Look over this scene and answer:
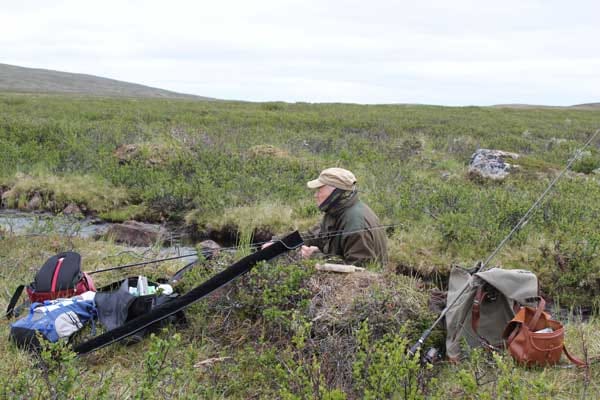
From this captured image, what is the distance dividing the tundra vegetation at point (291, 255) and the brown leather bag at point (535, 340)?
3.5 inches

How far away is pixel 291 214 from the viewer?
9.22 meters

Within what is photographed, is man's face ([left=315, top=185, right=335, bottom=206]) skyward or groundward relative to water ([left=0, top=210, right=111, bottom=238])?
skyward

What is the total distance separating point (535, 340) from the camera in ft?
A: 11.6

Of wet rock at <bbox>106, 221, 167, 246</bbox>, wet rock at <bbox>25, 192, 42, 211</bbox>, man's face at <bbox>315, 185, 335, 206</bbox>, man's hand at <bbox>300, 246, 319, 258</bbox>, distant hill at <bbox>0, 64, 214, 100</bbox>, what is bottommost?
wet rock at <bbox>25, 192, 42, 211</bbox>

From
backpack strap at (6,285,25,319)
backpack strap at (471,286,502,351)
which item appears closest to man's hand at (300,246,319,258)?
backpack strap at (471,286,502,351)

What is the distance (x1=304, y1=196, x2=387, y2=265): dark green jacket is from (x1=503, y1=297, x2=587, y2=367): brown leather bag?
1.58 metres

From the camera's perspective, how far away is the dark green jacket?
16.3ft

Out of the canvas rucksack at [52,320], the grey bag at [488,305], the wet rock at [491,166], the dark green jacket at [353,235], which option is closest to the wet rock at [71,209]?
the canvas rucksack at [52,320]

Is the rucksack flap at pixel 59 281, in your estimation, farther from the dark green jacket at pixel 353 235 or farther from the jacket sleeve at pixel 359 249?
the jacket sleeve at pixel 359 249

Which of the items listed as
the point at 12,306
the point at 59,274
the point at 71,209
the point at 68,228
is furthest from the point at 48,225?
the point at 71,209

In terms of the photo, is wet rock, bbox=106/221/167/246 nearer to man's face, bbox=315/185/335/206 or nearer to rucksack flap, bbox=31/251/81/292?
rucksack flap, bbox=31/251/81/292

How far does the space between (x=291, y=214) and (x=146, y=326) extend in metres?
5.38

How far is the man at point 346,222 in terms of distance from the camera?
4.98 m

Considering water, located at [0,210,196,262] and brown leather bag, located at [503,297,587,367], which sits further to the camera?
water, located at [0,210,196,262]
